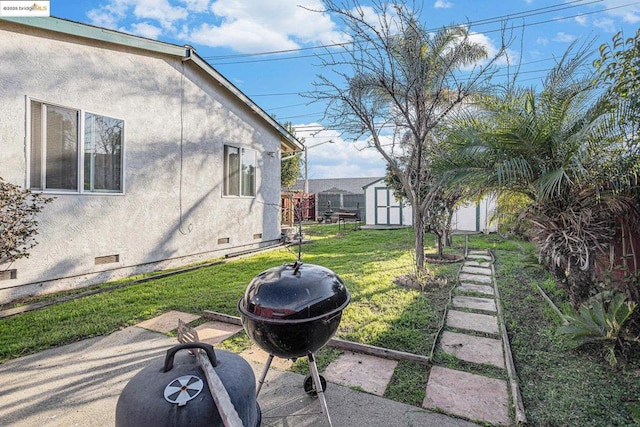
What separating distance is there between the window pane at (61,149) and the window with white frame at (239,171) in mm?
3851

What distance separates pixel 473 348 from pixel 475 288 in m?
2.81

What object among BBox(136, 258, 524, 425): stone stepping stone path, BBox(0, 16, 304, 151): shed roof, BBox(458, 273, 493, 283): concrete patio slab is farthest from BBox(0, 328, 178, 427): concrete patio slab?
BBox(458, 273, 493, 283): concrete patio slab

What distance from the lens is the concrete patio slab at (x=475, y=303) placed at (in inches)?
200

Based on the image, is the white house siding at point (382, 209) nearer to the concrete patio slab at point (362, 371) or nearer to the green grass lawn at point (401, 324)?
the green grass lawn at point (401, 324)

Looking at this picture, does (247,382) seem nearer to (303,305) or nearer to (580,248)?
(303,305)

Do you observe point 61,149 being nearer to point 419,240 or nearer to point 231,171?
point 231,171

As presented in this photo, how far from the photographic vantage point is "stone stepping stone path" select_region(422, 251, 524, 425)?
8.52ft

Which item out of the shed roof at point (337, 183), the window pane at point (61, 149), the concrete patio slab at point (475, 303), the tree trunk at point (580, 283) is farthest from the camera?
the shed roof at point (337, 183)

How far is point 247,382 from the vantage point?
64.3 inches

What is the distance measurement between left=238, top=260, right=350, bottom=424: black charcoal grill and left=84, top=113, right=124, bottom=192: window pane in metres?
5.50

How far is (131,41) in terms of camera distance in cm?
655

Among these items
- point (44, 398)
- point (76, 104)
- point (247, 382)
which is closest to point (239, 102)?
point (76, 104)

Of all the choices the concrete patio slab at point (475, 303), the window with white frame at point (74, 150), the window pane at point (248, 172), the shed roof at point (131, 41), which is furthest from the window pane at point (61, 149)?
the concrete patio slab at point (475, 303)

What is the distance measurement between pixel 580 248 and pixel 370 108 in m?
4.29
